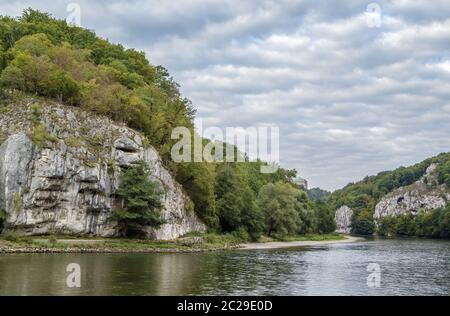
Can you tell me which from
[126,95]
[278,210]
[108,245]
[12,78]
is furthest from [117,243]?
Answer: [278,210]

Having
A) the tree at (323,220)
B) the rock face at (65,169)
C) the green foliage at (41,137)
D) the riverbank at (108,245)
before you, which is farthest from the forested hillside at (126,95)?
the tree at (323,220)

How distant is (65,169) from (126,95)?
1987 centimetres

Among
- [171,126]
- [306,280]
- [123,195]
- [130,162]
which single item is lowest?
[306,280]

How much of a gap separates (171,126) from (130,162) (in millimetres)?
16706

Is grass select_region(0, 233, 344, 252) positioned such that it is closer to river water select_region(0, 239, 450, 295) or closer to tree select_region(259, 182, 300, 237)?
river water select_region(0, 239, 450, 295)

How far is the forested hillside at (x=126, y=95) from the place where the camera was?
81.1 meters

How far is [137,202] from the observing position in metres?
74.6

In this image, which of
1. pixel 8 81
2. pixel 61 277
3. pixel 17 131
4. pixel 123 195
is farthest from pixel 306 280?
pixel 8 81

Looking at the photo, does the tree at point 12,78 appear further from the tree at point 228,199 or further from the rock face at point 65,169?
the tree at point 228,199

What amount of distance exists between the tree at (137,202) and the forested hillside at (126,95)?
13366 mm

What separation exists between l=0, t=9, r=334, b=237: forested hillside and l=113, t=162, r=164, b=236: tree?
43.9 ft

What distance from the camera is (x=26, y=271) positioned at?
40281 mm

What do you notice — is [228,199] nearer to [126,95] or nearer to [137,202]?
[126,95]
